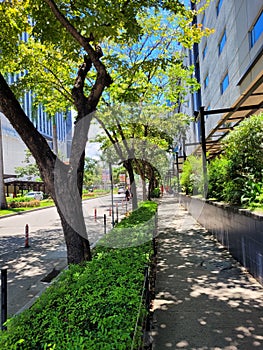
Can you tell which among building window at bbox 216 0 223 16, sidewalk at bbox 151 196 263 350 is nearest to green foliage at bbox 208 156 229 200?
sidewalk at bbox 151 196 263 350

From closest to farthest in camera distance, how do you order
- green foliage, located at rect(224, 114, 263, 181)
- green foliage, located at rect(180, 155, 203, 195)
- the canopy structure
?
green foliage, located at rect(224, 114, 263, 181) < green foliage, located at rect(180, 155, 203, 195) < the canopy structure

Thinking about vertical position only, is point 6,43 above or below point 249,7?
below

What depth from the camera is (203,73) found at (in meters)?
28.0

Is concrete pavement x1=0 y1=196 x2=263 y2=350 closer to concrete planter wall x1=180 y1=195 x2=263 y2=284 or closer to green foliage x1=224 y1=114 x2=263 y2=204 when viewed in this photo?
concrete planter wall x1=180 y1=195 x2=263 y2=284

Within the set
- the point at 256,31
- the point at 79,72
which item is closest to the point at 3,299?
the point at 79,72

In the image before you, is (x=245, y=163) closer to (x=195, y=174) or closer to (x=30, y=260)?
(x=30, y=260)

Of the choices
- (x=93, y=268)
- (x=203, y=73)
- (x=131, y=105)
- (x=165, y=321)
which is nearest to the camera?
(x=93, y=268)

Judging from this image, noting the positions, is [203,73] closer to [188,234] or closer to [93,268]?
[188,234]

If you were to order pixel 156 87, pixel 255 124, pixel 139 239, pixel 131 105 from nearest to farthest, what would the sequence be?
pixel 139 239, pixel 255 124, pixel 156 87, pixel 131 105

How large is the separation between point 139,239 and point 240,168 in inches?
132

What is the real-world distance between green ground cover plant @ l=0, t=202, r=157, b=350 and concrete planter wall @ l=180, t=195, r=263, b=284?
2715 millimetres

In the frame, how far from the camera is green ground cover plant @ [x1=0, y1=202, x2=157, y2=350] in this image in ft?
7.08

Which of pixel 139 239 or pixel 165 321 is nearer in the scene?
pixel 165 321

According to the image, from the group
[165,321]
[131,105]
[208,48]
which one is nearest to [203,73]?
[208,48]
